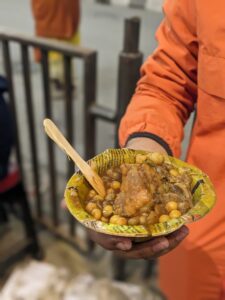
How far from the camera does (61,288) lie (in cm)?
139

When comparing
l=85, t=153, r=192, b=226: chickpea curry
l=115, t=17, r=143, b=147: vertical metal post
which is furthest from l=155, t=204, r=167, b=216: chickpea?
l=115, t=17, r=143, b=147: vertical metal post

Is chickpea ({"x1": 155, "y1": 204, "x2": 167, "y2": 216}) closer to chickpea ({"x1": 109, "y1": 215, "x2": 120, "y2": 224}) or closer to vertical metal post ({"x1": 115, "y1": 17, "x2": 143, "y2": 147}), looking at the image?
chickpea ({"x1": 109, "y1": 215, "x2": 120, "y2": 224})

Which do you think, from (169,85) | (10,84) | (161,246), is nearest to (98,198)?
(161,246)

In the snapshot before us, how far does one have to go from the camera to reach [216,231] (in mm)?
760

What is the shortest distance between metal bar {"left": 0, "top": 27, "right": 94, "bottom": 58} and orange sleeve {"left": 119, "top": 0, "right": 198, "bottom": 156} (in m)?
0.46

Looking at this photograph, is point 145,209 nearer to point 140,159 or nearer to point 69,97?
point 140,159

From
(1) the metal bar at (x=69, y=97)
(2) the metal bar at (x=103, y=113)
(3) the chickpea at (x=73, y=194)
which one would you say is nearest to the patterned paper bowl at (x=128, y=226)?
(3) the chickpea at (x=73, y=194)

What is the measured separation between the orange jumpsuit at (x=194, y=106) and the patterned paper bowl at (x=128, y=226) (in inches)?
4.3

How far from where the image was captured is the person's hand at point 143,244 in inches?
22.9

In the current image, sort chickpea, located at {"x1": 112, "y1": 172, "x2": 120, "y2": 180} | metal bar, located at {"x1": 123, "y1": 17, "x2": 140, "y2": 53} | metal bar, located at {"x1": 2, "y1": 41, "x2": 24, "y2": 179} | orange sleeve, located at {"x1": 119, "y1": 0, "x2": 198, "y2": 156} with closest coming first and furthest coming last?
1. chickpea, located at {"x1": 112, "y1": 172, "x2": 120, "y2": 180}
2. orange sleeve, located at {"x1": 119, "y1": 0, "x2": 198, "y2": 156}
3. metal bar, located at {"x1": 123, "y1": 17, "x2": 140, "y2": 53}
4. metal bar, located at {"x1": 2, "y1": 41, "x2": 24, "y2": 179}

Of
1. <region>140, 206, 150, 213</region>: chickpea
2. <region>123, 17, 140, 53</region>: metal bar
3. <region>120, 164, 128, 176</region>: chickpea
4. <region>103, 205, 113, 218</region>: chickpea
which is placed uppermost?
<region>123, 17, 140, 53</region>: metal bar

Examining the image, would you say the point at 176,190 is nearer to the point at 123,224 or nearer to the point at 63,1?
A: the point at 123,224

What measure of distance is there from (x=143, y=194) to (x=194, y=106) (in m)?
0.35

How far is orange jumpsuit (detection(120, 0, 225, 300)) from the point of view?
2.25 ft
